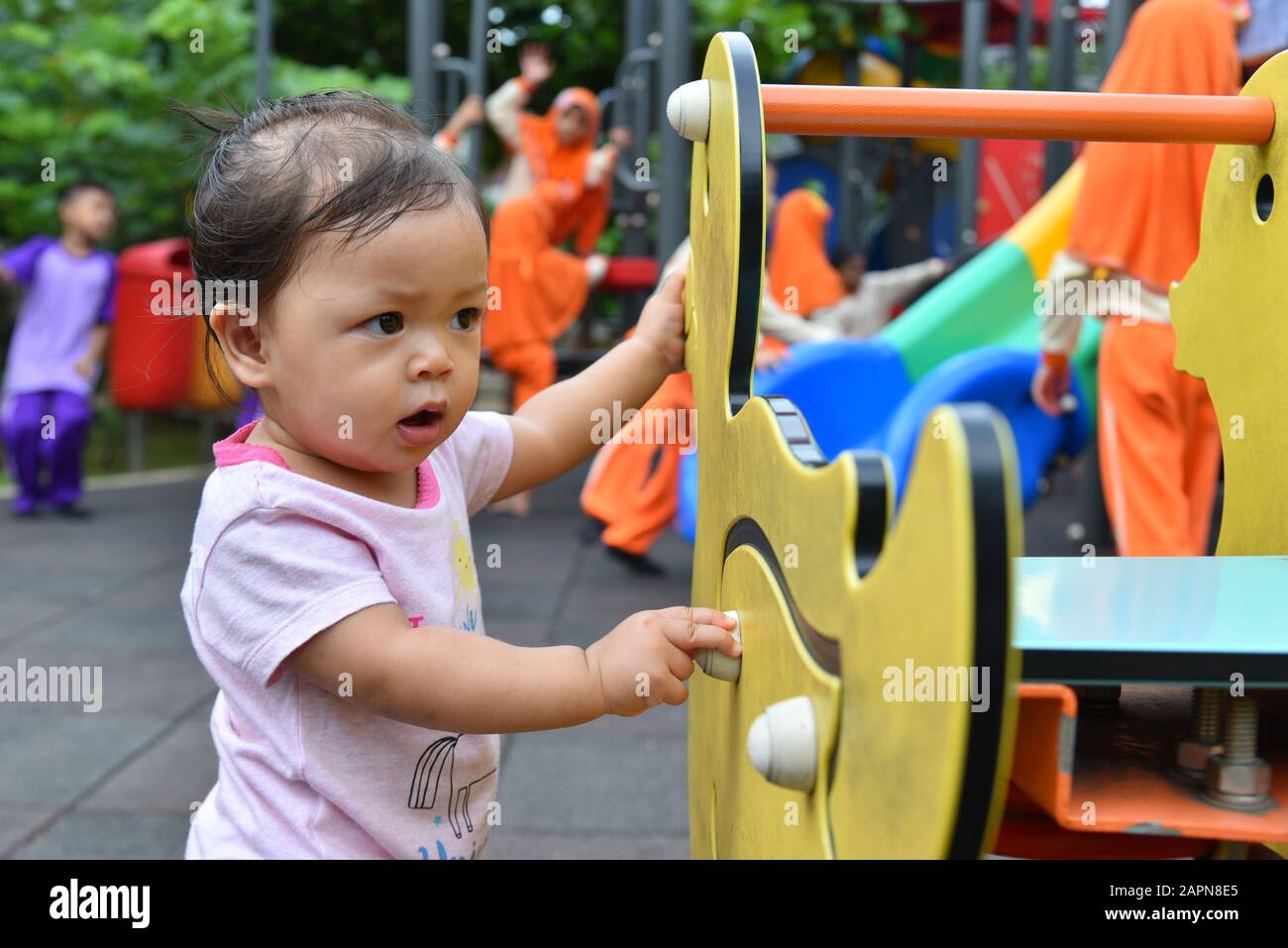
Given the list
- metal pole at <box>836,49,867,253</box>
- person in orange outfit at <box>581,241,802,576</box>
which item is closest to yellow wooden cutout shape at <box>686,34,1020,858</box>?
person in orange outfit at <box>581,241,802,576</box>

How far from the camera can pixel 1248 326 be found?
132 cm

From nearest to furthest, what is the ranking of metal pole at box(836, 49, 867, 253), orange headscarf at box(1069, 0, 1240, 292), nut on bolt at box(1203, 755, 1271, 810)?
1. nut on bolt at box(1203, 755, 1271, 810)
2. orange headscarf at box(1069, 0, 1240, 292)
3. metal pole at box(836, 49, 867, 253)

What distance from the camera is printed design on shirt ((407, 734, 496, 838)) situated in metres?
1.24

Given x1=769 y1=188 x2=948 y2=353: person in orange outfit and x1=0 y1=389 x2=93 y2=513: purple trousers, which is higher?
x1=769 y1=188 x2=948 y2=353: person in orange outfit

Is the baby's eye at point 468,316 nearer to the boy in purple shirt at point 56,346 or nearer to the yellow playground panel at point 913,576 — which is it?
the yellow playground panel at point 913,576

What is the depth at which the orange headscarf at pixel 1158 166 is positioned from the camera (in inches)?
114

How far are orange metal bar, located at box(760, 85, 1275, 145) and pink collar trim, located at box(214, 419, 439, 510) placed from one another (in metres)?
0.50

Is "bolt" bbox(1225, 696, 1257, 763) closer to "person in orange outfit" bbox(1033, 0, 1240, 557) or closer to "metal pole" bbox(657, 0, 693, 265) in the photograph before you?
"person in orange outfit" bbox(1033, 0, 1240, 557)

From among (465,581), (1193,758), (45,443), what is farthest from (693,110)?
(45,443)

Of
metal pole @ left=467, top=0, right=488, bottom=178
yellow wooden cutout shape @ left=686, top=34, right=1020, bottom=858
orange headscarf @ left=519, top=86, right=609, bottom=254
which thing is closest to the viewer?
yellow wooden cutout shape @ left=686, top=34, right=1020, bottom=858

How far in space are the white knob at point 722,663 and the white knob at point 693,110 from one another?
1.71 feet
